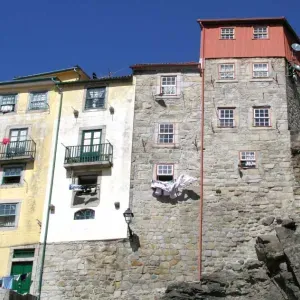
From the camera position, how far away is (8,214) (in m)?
30.2

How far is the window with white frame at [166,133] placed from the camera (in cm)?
3023

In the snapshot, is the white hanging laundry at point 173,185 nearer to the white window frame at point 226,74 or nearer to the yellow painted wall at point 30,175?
the yellow painted wall at point 30,175

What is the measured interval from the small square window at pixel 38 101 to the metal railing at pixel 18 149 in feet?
7.39

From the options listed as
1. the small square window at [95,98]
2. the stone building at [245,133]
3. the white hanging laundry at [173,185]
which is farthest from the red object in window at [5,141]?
the stone building at [245,133]

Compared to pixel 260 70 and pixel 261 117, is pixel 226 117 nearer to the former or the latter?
pixel 261 117

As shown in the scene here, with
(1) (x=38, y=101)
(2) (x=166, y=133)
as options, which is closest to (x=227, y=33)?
(2) (x=166, y=133)

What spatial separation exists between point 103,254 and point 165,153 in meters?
5.87

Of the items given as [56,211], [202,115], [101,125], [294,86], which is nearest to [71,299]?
[56,211]

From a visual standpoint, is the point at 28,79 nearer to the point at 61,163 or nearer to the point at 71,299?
the point at 61,163

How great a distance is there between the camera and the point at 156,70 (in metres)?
32.1

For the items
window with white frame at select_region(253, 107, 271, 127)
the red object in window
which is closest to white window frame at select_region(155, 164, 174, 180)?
window with white frame at select_region(253, 107, 271, 127)

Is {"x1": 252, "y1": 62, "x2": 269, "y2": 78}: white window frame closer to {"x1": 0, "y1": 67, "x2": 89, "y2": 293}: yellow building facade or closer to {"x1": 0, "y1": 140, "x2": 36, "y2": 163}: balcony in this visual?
{"x1": 0, "y1": 67, "x2": 89, "y2": 293}: yellow building facade

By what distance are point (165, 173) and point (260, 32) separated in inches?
385

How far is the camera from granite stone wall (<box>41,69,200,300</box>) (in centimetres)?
2705
